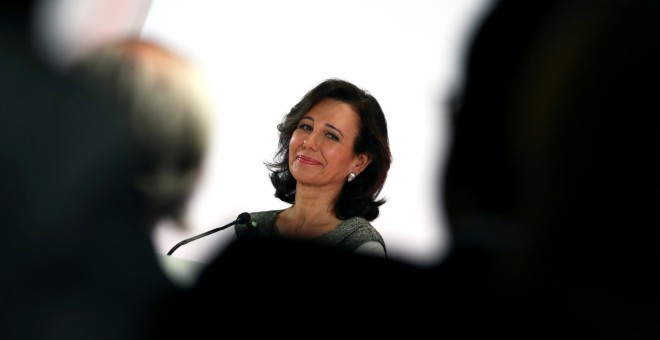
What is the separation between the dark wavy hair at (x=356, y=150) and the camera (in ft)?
4.28

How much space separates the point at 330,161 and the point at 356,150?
2.3 inches

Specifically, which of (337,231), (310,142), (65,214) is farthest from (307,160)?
(65,214)

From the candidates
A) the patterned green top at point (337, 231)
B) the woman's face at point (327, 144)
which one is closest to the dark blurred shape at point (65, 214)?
the patterned green top at point (337, 231)

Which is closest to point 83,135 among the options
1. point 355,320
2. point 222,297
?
point 222,297

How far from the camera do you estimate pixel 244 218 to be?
50.3 inches

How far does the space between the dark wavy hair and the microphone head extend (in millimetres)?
79

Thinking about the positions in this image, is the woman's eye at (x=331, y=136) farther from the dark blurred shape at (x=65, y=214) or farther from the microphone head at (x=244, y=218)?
the dark blurred shape at (x=65, y=214)

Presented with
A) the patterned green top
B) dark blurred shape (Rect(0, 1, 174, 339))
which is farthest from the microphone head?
dark blurred shape (Rect(0, 1, 174, 339))

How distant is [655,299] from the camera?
2.64 feet

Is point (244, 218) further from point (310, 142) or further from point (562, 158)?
point (562, 158)

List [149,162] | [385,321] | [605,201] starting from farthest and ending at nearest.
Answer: [149,162]
[385,321]
[605,201]

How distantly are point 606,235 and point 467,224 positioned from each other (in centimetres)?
17

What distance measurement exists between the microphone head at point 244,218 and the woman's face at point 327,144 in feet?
0.42

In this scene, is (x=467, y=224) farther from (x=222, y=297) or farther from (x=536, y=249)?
(x=222, y=297)
